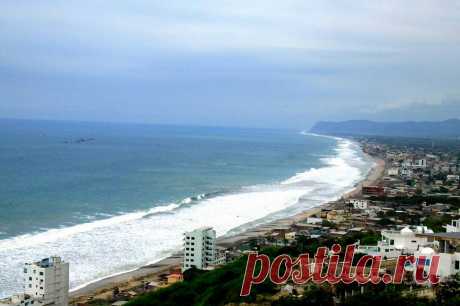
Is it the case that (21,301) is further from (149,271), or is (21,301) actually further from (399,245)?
(399,245)

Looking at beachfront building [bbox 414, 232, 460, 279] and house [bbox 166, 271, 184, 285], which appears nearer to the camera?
beachfront building [bbox 414, 232, 460, 279]

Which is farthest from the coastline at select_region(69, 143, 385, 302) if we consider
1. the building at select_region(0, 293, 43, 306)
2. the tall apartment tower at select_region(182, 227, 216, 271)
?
the building at select_region(0, 293, 43, 306)

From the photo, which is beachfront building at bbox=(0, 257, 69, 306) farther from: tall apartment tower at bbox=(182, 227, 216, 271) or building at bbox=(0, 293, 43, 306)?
tall apartment tower at bbox=(182, 227, 216, 271)

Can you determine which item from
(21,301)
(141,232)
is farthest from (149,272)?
(21,301)

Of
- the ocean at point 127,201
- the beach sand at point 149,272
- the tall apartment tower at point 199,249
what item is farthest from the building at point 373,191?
the tall apartment tower at point 199,249

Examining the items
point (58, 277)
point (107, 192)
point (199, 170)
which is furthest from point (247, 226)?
point (199, 170)

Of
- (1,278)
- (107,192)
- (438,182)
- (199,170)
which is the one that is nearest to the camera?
(1,278)

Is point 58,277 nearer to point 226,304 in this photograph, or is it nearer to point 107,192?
point 226,304
